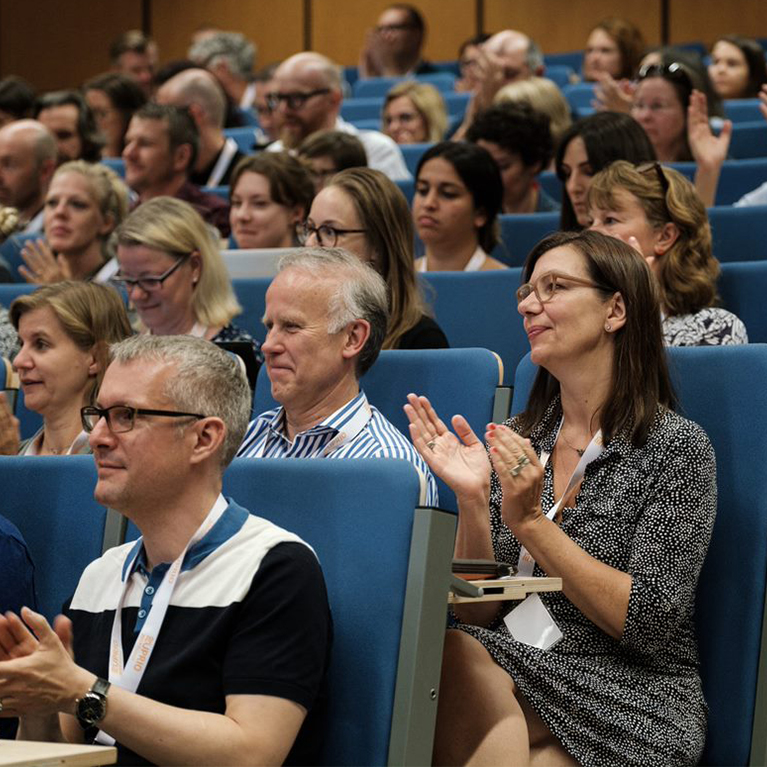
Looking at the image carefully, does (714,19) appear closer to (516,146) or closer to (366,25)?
(366,25)

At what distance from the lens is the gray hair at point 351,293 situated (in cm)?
237

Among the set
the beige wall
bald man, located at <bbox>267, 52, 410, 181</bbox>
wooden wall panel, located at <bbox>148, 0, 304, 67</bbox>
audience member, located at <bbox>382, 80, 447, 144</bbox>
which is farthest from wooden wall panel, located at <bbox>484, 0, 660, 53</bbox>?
bald man, located at <bbox>267, 52, 410, 181</bbox>

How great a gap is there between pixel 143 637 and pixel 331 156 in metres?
2.60

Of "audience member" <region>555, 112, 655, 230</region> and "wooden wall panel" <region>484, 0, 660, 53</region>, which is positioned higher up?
"audience member" <region>555, 112, 655, 230</region>

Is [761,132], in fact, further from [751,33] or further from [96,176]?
[751,33]

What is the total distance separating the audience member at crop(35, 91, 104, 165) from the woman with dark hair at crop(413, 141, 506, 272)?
208 centimetres

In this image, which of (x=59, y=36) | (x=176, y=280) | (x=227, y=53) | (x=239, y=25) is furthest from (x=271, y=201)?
(x=59, y=36)

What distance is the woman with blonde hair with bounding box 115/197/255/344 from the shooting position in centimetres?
321

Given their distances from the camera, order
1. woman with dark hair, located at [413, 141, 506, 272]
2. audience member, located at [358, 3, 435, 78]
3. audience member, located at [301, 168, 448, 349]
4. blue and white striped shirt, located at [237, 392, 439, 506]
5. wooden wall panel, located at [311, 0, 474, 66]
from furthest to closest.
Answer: wooden wall panel, located at [311, 0, 474, 66], audience member, located at [358, 3, 435, 78], woman with dark hair, located at [413, 141, 506, 272], audience member, located at [301, 168, 448, 349], blue and white striped shirt, located at [237, 392, 439, 506]

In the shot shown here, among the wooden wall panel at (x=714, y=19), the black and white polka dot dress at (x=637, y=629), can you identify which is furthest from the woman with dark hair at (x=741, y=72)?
the black and white polka dot dress at (x=637, y=629)

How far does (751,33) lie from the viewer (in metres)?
8.62

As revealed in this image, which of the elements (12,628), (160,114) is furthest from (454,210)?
(12,628)

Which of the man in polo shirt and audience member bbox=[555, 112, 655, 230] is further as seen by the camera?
audience member bbox=[555, 112, 655, 230]

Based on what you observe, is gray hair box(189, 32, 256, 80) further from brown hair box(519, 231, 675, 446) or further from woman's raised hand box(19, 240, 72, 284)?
brown hair box(519, 231, 675, 446)
